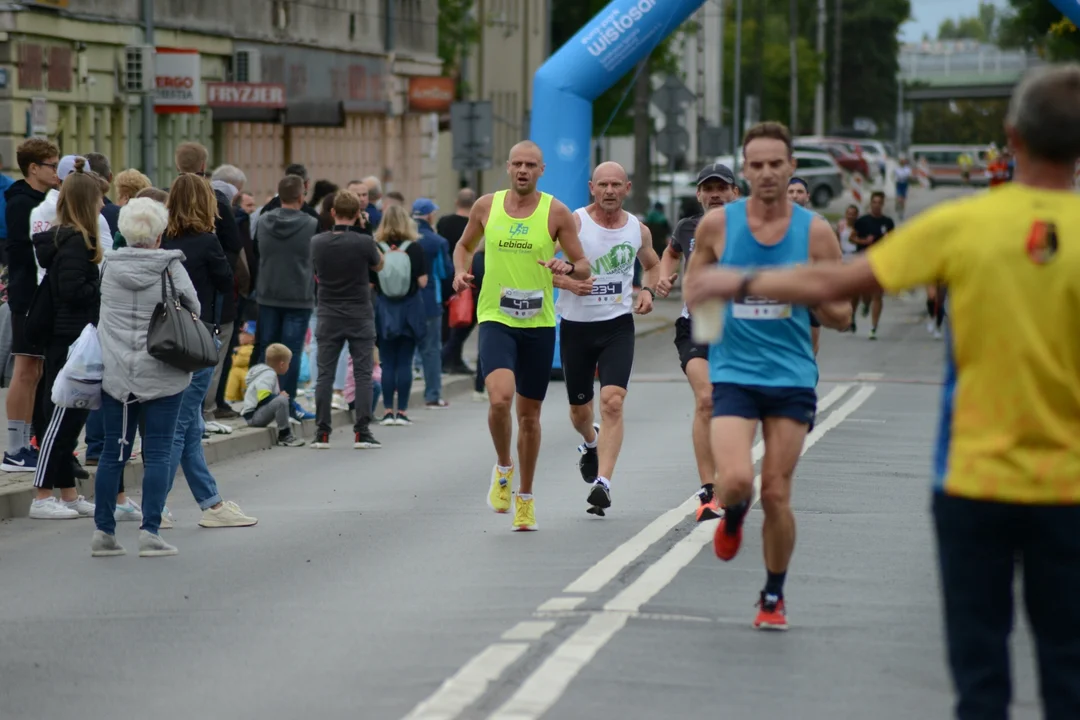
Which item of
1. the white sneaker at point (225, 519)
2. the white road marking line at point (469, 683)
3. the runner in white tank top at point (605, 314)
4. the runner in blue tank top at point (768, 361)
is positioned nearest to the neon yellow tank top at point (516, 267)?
the runner in white tank top at point (605, 314)

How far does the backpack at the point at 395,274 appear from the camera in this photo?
17172 mm

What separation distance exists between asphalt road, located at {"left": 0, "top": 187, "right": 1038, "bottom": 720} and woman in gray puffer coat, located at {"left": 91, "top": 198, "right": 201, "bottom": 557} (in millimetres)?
263

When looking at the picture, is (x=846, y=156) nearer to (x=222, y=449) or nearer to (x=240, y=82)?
(x=240, y=82)

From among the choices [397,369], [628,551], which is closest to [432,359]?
[397,369]

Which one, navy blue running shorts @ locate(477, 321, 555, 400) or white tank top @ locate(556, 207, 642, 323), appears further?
white tank top @ locate(556, 207, 642, 323)

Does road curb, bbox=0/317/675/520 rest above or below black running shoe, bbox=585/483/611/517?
below

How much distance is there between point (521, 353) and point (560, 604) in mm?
2739

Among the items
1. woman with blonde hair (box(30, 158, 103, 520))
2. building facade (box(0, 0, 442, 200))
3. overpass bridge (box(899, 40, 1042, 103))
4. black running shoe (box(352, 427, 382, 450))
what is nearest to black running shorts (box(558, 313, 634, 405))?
woman with blonde hair (box(30, 158, 103, 520))

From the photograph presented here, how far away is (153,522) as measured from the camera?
10133 millimetres

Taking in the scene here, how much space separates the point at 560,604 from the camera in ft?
26.8

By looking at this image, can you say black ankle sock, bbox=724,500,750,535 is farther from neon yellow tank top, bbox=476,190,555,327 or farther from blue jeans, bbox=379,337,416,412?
blue jeans, bbox=379,337,416,412

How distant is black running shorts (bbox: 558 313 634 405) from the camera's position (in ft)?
36.6

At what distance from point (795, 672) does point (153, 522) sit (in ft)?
13.6

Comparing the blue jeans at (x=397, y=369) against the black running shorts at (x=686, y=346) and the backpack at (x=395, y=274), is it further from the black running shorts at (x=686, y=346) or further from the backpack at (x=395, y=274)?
the black running shorts at (x=686, y=346)
